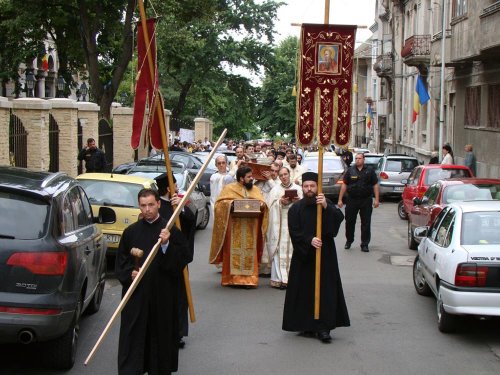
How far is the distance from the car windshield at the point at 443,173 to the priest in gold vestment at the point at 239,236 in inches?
337

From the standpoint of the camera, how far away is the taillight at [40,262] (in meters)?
6.72

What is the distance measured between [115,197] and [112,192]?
0.52 ft

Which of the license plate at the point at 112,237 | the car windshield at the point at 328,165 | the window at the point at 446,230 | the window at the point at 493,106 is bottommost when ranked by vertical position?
the license plate at the point at 112,237

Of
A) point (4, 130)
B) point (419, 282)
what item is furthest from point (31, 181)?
point (4, 130)

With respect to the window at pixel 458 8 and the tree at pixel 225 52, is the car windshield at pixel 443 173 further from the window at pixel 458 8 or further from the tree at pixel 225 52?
the tree at pixel 225 52

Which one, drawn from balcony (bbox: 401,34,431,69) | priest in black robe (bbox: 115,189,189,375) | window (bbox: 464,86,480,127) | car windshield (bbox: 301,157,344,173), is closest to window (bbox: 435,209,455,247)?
priest in black robe (bbox: 115,189,189,375)

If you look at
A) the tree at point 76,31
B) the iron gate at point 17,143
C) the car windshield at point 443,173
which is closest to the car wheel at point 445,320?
the car windshield at point 443,173

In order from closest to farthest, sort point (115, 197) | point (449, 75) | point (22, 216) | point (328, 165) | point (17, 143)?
point (22, 216) < point (115, 197) < point (17, 143) < point (328, 165) < point (449, 75)

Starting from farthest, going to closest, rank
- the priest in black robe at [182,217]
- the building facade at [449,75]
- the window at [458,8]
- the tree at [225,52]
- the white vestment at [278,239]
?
the tree at [225,52] < the window at [458,8] < the building facade at [449,75] < the white vestment at [278,239] < the priest in black robe at [182,217]

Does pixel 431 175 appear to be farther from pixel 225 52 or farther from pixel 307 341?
pixel 225 52

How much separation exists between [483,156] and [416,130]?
14306 millimetres

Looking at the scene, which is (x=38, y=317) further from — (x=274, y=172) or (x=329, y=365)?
(x=274, y=172)

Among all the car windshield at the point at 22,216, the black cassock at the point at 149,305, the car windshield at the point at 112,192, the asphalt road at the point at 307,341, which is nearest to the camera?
the black cassock at the point at 149,305

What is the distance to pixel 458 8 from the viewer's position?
2775 centimetres
